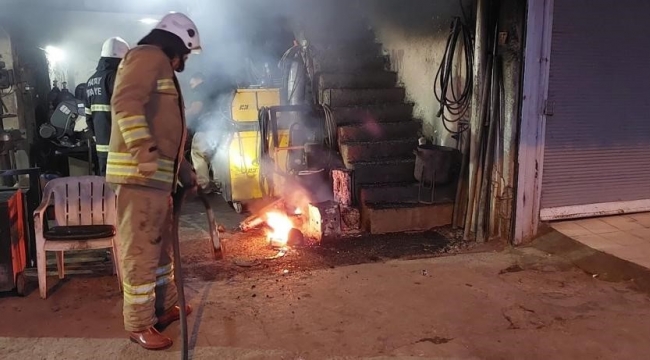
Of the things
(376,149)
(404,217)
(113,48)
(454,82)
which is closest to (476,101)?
(454,82)

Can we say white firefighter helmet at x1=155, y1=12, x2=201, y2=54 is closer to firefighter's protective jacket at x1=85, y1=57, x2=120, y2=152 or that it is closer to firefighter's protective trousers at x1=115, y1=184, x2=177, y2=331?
firefighter's protective trousers at x1=115, y1=184, x2=177, y2=331

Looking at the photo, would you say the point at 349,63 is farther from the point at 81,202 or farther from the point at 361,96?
the point at 81,202

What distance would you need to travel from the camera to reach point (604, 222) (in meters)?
5.97

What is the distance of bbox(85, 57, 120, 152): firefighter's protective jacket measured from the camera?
5211 mm

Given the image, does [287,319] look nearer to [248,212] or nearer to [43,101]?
[248,212]

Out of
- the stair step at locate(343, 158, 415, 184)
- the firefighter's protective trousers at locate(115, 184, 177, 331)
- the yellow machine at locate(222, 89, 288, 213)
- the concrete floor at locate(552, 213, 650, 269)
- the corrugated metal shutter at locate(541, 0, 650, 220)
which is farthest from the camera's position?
the yellow machine at locate(222, 89, 288, 213)

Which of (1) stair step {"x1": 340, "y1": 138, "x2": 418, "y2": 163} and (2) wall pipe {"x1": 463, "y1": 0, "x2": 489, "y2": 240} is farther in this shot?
(1) stair step {"x1": 340, "y1": 138, "x2": 418, "y2": 163}

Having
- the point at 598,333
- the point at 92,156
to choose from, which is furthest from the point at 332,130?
the point at 92,156

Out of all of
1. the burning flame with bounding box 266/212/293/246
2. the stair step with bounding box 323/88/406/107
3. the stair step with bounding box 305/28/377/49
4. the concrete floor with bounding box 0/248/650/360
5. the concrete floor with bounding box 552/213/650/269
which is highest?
the stair step with bounding box 305/28/377/49

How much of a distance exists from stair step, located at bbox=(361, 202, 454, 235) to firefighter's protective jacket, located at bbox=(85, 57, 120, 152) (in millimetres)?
3081

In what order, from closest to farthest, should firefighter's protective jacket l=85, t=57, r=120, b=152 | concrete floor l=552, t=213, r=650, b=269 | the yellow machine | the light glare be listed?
concrete floor l=552, t=213, r=650, b=269
firefighter's protective jacket l=85, t=57, r=120, b=152
the yellow machine
the light glare

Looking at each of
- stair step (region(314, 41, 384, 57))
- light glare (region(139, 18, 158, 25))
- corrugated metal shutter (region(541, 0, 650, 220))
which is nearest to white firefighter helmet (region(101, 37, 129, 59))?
stair step (region(314, 41, 384, 57))

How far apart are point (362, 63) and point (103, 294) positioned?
5.70 m

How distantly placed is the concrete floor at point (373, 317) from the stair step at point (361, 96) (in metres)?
3.45
